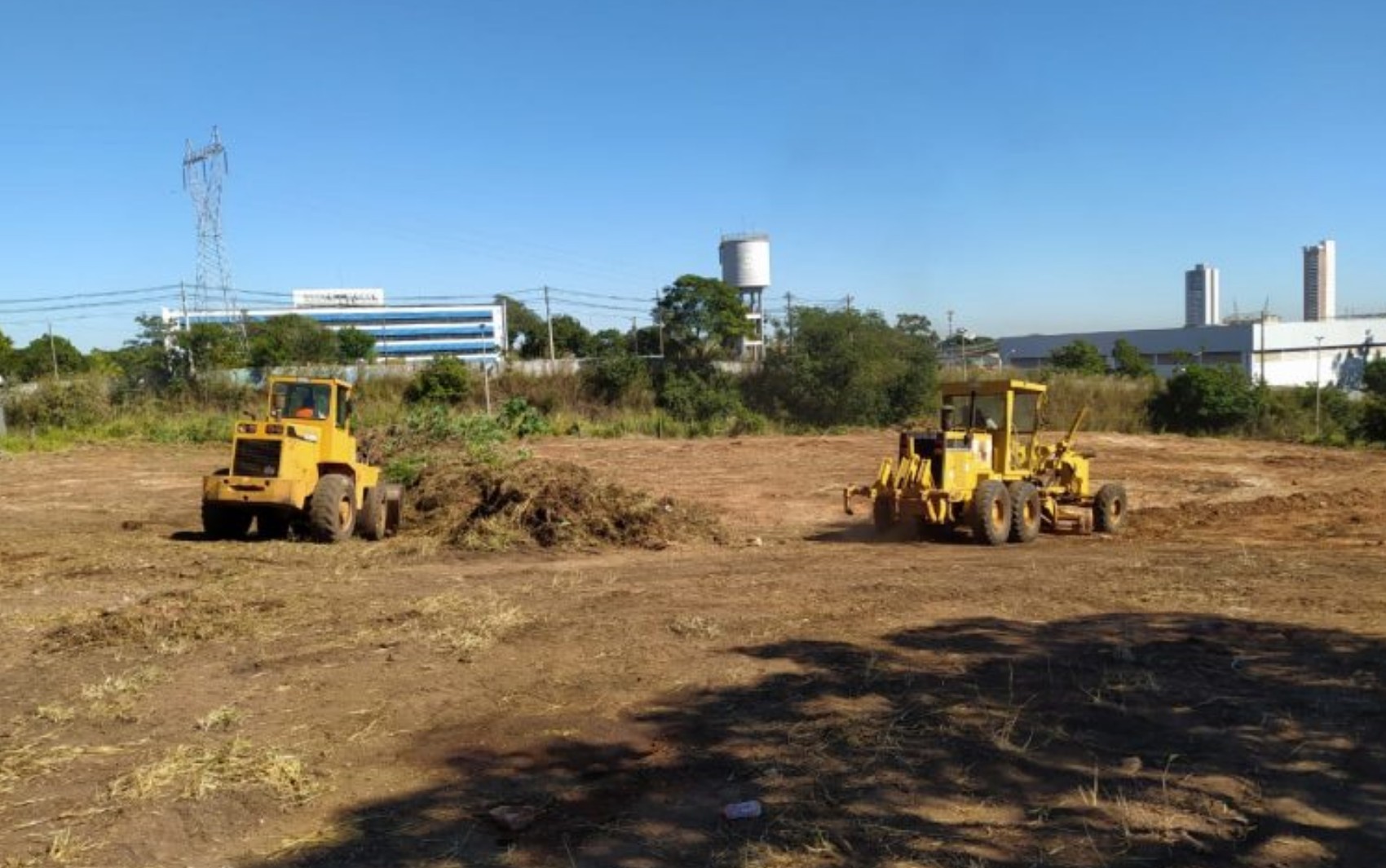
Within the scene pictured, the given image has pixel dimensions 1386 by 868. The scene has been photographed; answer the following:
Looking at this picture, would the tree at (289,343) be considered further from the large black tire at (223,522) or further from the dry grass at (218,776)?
the dry grass at (218,776)

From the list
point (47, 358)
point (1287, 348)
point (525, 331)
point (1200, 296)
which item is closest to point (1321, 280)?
point (1200, 296)

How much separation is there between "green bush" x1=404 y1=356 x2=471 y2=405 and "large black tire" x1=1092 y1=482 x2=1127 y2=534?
106 ft

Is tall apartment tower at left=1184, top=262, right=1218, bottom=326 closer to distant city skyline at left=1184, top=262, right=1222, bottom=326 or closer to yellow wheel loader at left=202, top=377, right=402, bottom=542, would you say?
distant city skyline at left=1184, top=262, right=1222, bottom=326

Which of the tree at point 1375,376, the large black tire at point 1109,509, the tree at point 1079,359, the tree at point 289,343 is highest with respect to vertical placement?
the tree at point 289,343

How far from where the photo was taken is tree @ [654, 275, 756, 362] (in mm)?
48094

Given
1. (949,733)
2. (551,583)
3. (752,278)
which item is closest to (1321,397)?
(551,583)

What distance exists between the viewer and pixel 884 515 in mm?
14523

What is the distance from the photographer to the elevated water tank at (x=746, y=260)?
81812 mm

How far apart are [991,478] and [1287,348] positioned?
2879 inches

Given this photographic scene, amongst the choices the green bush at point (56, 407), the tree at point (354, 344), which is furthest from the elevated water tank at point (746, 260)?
the green bush at point (56, 407)

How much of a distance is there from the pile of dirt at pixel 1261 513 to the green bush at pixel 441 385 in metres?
31.3

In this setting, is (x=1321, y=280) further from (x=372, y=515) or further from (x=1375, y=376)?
(x=372, y=515)

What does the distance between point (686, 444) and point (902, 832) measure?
30.9 metres

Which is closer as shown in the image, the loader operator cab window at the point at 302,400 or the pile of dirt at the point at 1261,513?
the loader operator cab window at the point at 302,400
